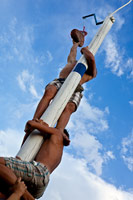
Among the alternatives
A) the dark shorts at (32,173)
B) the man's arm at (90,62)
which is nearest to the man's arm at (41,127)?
the dark shorts at (32,173)

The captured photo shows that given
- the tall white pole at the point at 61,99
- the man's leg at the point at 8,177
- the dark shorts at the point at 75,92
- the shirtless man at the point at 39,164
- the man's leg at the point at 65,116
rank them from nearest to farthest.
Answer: the man's leg at the point at 8,177, the shirtless man at the point at 39,164, the tall white pole at the point at 61,99, the man's leg at the point at 65,116, the dark shorts at the point at 75,92

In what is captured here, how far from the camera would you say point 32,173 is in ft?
9.57

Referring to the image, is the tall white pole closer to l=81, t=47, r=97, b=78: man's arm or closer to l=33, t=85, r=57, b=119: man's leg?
l=81, t=47, r=97, b=78: man's arm

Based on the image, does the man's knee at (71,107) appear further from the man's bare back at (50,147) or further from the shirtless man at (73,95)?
the man's bare back at (50,147)

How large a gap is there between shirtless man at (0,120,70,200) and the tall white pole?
119 mm

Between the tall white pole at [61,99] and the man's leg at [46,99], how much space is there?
287 mm

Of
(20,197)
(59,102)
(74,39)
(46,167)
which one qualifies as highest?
(74,39)

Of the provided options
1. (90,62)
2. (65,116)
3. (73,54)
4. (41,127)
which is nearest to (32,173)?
(41,127)

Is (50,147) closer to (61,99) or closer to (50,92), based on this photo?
(61,99)

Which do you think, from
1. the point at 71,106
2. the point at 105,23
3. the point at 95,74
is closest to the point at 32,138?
the point at 71,106

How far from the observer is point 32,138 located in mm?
3414

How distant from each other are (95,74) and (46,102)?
55.0 inches

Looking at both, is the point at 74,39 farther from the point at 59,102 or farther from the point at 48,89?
the point at 59,102

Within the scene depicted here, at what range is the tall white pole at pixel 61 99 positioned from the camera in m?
3.29
